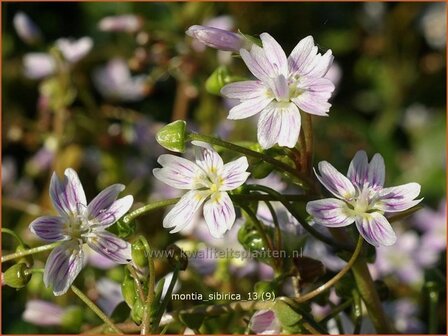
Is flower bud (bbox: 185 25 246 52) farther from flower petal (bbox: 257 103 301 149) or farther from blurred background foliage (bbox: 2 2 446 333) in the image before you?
blurred background foliage (bbox: 2 2 446 333)

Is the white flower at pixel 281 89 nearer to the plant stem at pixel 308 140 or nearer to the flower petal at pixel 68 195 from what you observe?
the plant stem at pixel 308 140

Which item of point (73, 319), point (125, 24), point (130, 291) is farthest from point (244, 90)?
point (125, 24)

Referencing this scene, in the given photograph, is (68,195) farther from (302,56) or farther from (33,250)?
(302,56)

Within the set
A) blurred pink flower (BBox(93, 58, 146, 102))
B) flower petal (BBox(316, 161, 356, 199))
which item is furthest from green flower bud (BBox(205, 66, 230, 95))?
blurred pink flower (BBox(93, 58, 146, 102))

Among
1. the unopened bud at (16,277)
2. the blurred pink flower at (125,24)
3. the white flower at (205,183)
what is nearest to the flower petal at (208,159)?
the white flower at (205,183)

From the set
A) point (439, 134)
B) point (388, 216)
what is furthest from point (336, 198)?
point (439, 134)

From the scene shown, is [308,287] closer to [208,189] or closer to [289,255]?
[289,255]
